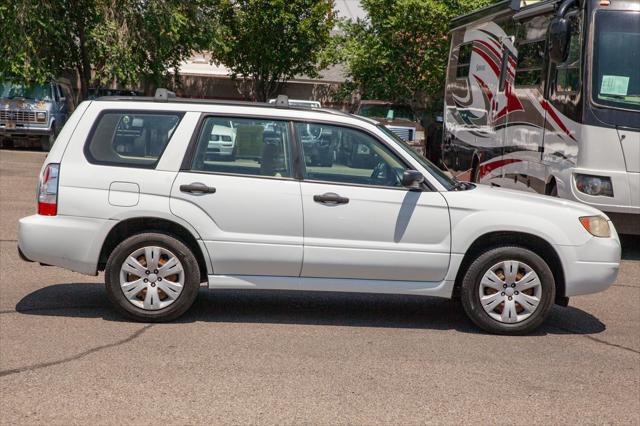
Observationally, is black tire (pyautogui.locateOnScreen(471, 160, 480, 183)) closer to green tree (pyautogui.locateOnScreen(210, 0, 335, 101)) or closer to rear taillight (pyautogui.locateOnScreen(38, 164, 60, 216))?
rear taillight (pyautogui.locateOnScreen(38, 164, 60, 216))

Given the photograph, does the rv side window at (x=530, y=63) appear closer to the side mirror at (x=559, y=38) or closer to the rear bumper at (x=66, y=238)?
the side mirror at (x=559, y=38)

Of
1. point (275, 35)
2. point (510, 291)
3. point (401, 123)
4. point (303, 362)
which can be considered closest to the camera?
point (303, 362)

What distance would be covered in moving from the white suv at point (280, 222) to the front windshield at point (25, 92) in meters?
22.1

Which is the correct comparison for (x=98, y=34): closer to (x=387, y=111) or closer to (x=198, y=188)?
(x=387, y=111)

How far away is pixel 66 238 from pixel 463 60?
13.0 metres

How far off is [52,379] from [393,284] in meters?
2.82

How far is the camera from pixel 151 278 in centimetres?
737

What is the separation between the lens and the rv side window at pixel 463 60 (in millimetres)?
18312

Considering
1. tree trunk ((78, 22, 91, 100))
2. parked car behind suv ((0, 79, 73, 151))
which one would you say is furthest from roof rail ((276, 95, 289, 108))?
Answer: tree trunk ((78, 22, 91, 100))

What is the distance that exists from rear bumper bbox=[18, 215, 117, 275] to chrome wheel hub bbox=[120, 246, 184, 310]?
0.99ft

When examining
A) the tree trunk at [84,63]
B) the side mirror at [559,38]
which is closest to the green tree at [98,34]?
the tree trunk at [84,63]

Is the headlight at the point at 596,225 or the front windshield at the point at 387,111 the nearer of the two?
the headlight at the point at 596,225

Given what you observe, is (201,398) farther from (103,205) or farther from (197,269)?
(103,205)

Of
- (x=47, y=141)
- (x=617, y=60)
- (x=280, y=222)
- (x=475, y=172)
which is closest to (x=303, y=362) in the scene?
(x=280, y=222)
